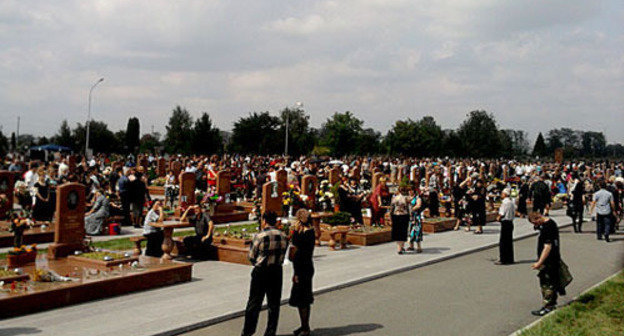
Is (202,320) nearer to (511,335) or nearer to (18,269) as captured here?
(18,269)

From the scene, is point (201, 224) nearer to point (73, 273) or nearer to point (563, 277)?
point (73, 273)

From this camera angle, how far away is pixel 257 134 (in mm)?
59188

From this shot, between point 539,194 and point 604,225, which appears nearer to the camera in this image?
point 604,225

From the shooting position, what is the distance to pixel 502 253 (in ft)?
45.4

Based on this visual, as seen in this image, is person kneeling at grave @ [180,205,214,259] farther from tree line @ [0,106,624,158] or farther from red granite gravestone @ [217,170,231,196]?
tree line @ [0,106,624,158]

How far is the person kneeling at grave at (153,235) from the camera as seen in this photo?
1255cm

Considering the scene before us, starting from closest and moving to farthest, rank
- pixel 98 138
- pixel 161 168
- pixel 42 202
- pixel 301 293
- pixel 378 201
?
pixel 301 293
pixel 42 202
pixel 378 201
pixel 161 168
pixel 98 138

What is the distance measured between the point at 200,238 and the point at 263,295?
6046mm

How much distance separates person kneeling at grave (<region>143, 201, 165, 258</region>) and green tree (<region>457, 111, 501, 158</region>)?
68827 millimetres

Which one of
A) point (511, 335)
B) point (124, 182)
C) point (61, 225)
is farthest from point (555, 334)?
point (124, 182)

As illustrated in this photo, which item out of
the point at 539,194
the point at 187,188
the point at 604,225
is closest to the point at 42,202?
the point at 187,188

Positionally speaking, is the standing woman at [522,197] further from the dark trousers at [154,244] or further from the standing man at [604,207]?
the dark trousers at [154,244]

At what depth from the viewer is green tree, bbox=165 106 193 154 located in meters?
66.1

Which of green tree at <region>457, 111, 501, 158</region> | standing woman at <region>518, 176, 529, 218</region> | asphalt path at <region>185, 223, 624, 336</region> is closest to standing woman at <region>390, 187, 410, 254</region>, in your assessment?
asphalt path at <region>185, 223, 624, 336</region>
